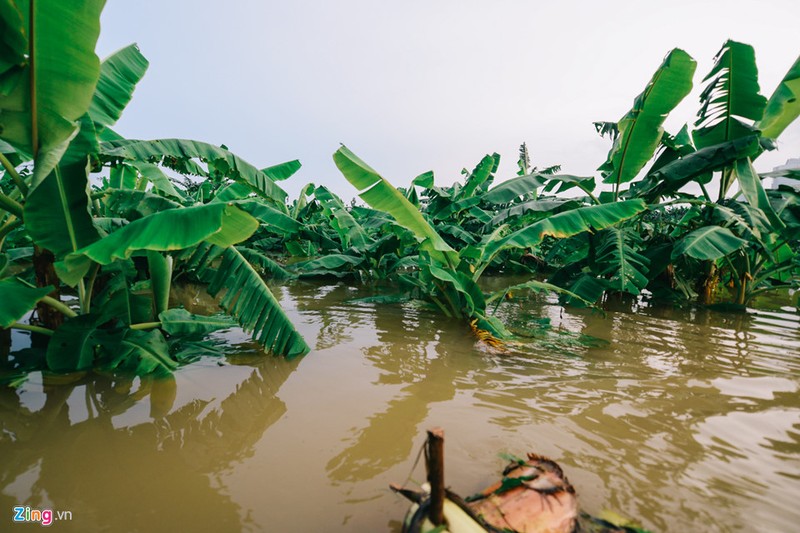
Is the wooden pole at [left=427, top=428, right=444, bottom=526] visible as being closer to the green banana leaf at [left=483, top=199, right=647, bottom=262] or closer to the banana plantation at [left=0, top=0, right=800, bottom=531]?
the banana plantation at [left=0, top=0, right=800, bottom=531]

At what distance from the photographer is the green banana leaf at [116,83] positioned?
3.08 m

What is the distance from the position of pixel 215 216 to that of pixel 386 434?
62.0 inches

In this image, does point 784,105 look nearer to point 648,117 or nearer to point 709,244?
point 648,117

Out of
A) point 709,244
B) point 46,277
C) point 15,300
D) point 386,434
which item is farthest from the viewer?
point 709,244

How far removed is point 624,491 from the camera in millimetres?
1662

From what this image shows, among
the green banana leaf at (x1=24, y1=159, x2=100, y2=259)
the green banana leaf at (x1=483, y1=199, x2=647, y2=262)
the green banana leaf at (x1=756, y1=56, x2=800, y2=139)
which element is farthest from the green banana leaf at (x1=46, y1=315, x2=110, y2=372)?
the green banana leaf at (x1=756, y1=56, x2=800, y2=139)

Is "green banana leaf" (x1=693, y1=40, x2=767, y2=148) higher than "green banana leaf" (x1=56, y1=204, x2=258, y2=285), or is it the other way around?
"green banana leaf" (x1=693, y1=40, x2=767, y2=148)

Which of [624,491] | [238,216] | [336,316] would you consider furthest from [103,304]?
[624,491]

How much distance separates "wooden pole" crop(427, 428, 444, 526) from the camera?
917mm

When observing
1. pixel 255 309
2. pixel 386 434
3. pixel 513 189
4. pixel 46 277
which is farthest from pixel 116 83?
pixel 513 189

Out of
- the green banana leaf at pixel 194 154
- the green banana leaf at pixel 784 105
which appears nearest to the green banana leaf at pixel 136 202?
the green banana leaf at pixel 194 154

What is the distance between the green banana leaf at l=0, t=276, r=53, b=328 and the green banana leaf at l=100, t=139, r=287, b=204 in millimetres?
1283

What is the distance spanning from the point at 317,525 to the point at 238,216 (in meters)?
1.90

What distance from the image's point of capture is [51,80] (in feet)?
7.67
